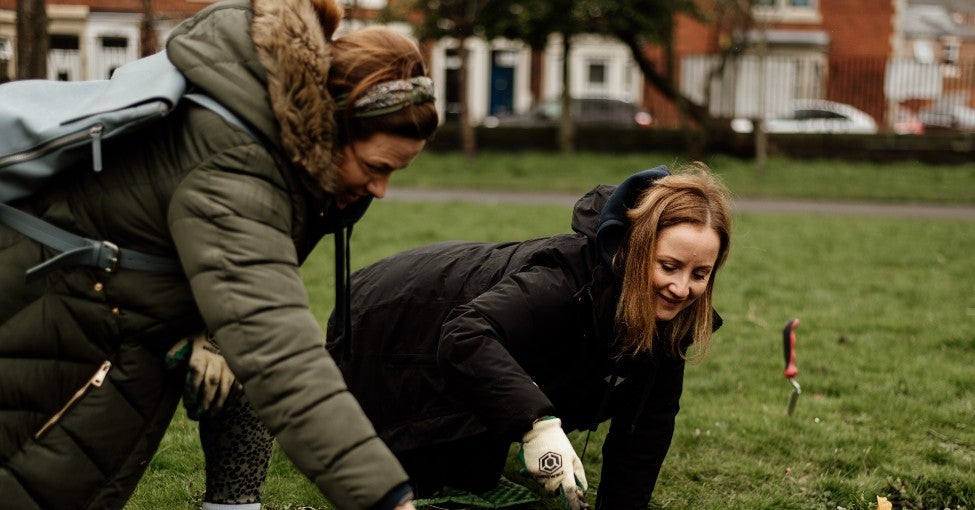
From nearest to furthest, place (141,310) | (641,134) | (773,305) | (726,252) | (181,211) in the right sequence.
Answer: (181,211)
(141,310)
(726,252)
(773,305)
(641,134)

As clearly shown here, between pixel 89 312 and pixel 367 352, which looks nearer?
pixel 89 312

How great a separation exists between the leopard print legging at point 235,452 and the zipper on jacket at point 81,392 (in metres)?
0.59

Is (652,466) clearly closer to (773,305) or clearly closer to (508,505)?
(508,505)

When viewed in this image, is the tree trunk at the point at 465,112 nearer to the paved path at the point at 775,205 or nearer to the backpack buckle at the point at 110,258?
the paved path at the point at 775,205

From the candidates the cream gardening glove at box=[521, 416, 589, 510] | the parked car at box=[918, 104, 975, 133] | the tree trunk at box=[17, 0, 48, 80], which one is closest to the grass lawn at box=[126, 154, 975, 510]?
the cream gardening glove at box=[521, 416, 589, 510]

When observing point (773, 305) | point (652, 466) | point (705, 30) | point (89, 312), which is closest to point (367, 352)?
point (652, 466)

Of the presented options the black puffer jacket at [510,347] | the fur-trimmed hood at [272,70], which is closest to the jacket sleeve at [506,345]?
the black puffer jacket at [510,347]

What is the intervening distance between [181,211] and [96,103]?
0.29 meters

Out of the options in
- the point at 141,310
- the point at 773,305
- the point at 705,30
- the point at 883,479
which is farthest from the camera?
the point at 705,30

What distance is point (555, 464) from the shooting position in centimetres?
271

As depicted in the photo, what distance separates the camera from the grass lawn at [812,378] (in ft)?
13.0

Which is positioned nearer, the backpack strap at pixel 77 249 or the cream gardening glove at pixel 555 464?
the backpack strap at pixel 77 249

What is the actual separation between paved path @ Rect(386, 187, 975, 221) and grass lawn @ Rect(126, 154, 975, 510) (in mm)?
1536

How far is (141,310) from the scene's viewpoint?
7.56 feet
